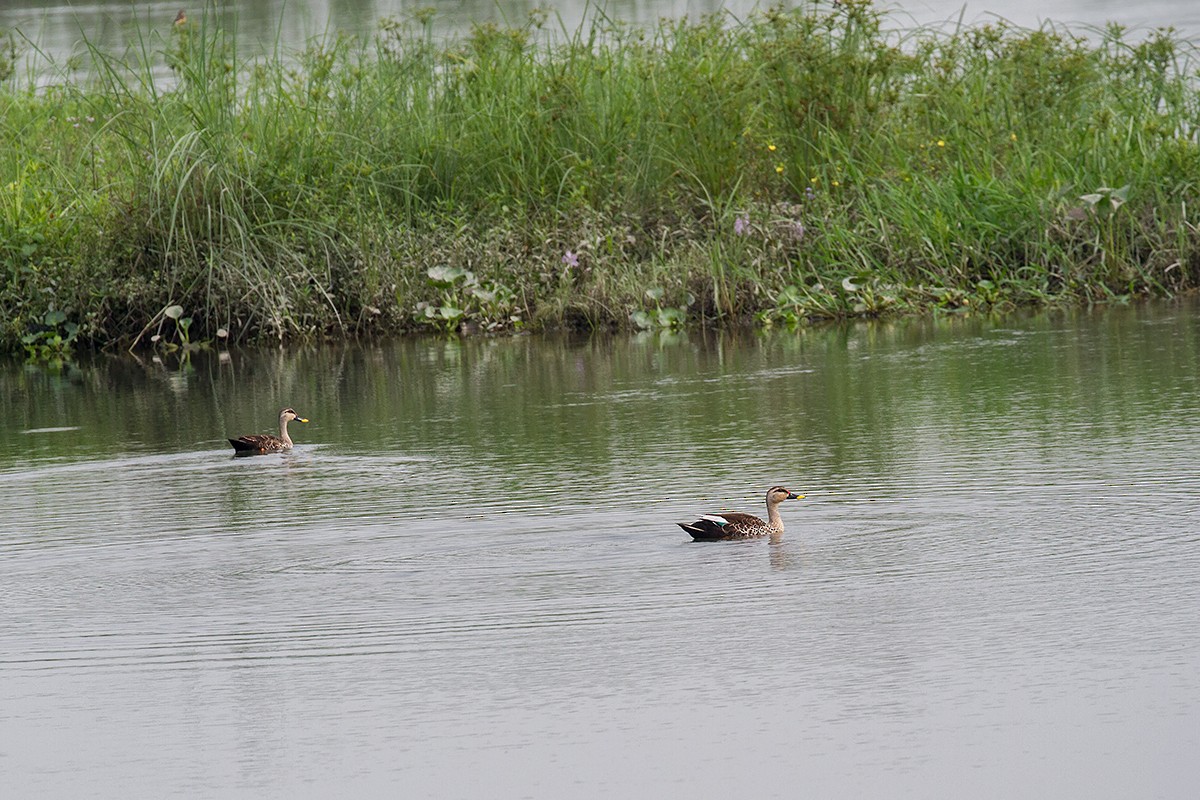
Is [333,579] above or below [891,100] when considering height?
below

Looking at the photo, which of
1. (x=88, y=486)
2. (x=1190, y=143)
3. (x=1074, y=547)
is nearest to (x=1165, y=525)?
(x=1074, y=547)

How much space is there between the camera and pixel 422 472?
10258 mm

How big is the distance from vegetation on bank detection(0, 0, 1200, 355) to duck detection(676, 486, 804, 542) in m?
8.49

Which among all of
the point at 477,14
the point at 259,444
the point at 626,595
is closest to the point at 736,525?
the point at 626,595

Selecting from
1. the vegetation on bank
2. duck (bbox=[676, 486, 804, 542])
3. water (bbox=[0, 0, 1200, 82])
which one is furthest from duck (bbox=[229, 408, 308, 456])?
water (bbox=[0, 0, 1200, 82])

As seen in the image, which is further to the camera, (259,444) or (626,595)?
(259,444)

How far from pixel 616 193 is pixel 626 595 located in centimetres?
1101

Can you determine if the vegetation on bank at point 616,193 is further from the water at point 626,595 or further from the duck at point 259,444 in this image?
the duck at point 259,444

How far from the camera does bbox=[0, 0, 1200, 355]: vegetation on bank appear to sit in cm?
1673

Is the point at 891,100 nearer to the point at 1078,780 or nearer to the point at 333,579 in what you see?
the point at 333,579

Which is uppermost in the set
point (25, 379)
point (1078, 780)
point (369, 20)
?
point (369, 20)

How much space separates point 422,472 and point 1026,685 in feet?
16.3

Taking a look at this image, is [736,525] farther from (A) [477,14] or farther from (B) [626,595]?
(A) [477,14]

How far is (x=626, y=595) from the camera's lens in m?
7.20
